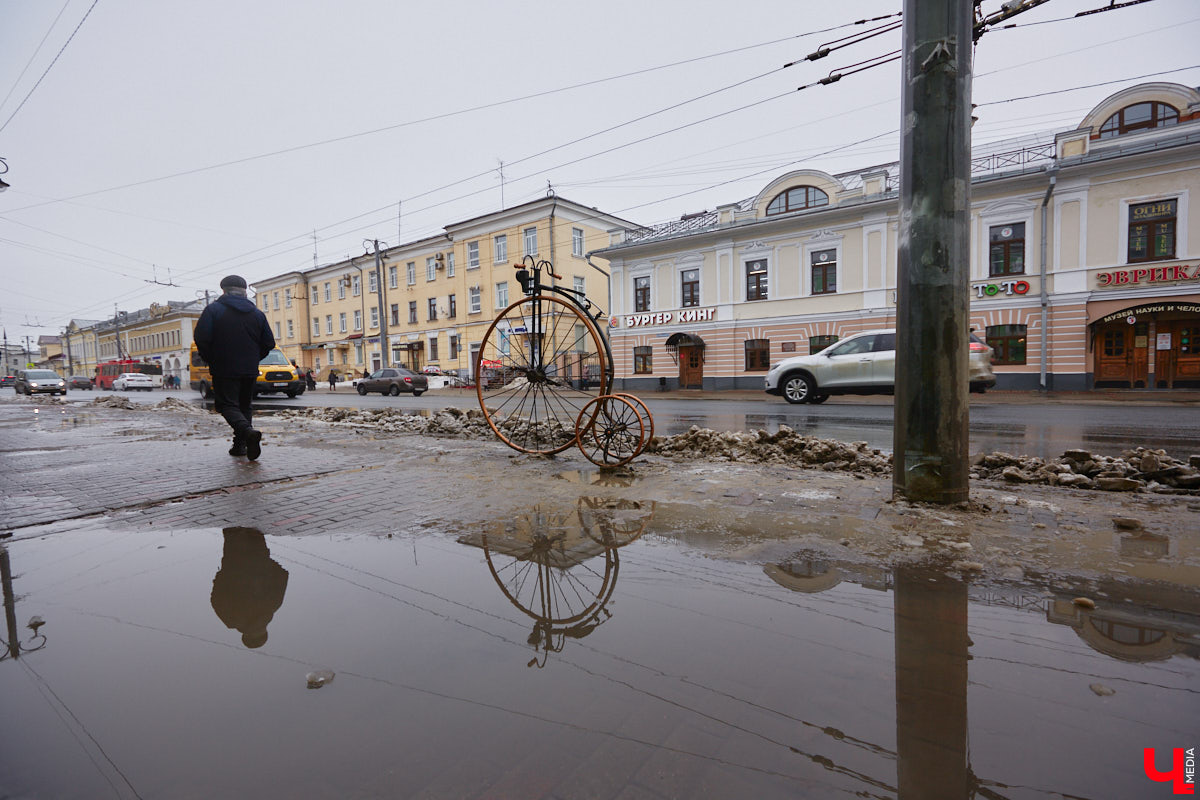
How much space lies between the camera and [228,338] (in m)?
5.97

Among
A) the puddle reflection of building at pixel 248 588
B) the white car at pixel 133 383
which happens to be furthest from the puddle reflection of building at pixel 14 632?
the white car at pixel 133 383

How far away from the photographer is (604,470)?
534 cm

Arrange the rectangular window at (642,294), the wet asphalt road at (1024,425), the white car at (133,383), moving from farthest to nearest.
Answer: the white car at (133,383)
the rectangular window at (642,294)
the wet asphalt road at (1024,425)

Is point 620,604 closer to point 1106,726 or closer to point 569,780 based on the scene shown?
point 569,780

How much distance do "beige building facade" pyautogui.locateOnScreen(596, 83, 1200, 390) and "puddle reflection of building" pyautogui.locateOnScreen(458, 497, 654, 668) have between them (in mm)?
16526

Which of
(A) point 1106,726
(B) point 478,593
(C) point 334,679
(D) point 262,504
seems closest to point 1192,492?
(A) point 1106,726

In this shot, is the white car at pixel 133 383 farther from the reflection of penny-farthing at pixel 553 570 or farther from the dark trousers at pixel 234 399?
the reflection of penny-farthing at pixel 553 570

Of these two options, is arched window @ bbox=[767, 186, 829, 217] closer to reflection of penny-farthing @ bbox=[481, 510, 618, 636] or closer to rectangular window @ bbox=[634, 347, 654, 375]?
rectangular window @ bbox=[634, 347, 654, 375]

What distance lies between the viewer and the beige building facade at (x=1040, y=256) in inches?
742

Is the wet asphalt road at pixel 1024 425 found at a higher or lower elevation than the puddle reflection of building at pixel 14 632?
lower

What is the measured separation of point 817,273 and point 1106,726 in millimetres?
25376

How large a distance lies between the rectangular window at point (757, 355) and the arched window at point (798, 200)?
5905 millimetres

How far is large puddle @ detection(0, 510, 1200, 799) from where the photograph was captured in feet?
4.51

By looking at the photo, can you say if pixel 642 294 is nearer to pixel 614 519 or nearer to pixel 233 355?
pixel 233 355
